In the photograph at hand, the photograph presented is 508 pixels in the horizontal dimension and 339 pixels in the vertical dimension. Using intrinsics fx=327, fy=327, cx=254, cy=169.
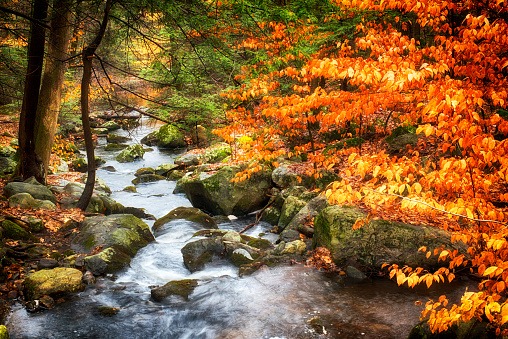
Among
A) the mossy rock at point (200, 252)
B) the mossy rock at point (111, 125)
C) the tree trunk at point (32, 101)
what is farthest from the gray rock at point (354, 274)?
the mossy rock at point (111, 125)

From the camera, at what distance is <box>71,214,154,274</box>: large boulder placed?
6.82m

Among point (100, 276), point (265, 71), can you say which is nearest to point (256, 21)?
point (265, 71)

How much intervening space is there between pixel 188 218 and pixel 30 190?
14.5 ft

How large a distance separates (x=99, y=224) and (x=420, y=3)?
25.8ft

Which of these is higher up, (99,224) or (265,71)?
(265,71)

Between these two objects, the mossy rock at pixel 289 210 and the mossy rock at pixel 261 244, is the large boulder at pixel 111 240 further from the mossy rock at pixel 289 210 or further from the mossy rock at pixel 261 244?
the mossy rock at pixel 289 210

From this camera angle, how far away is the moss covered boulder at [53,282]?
5445 millimetres

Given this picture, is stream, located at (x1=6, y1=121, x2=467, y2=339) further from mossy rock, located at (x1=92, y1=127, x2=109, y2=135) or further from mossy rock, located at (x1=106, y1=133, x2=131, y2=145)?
mossy rock, located at (x1=92, y1=127, x2=109, y2=135)

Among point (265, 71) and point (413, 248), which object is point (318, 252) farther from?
point (265, 71)

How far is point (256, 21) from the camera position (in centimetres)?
771

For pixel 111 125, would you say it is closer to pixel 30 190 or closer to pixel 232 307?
pixel 30 190

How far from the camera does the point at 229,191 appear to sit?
11.2m

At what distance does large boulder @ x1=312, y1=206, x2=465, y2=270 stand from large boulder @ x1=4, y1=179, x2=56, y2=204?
25.1 ft

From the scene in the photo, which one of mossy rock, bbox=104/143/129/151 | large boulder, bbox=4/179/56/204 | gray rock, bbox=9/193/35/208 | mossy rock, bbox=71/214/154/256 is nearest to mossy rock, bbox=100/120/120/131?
mossy rock, bbox=104/143/129/151
